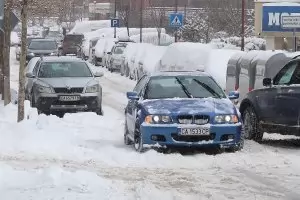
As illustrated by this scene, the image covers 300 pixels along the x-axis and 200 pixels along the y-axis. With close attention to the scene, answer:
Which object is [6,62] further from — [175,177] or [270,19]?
[270,19]

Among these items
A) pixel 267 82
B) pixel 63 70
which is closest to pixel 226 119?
pixel 267 82

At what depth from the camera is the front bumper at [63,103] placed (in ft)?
55.6

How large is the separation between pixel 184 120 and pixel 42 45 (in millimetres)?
30517

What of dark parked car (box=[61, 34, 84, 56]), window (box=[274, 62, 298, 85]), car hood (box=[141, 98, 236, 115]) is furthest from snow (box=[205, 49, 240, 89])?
Result: dark parked car (box=[61, 34, 84, 56])

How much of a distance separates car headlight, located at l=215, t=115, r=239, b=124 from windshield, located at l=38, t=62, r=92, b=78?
25.7 feet

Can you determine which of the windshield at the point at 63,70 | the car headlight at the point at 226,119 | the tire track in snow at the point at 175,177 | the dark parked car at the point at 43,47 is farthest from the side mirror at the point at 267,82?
the dark parked car at the point at 43,47

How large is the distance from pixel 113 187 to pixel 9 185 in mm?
1160

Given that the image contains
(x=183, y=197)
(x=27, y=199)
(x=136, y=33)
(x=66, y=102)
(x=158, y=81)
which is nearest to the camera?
(x=27, y=199)

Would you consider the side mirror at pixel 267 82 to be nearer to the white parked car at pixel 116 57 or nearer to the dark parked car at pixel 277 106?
the dark parked car at pixel 277 106

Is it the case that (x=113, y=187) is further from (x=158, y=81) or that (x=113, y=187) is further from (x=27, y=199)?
(x=158, y=81)

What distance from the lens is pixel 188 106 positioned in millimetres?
10852

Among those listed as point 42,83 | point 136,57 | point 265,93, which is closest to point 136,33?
point 136,57

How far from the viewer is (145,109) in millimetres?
10914

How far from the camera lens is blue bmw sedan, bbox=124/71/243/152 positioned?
10.6 metres
